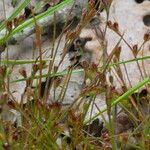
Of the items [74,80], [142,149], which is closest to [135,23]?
[74,80]

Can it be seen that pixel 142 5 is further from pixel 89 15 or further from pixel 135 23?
pixel 89 15

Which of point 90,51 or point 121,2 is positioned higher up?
point 121,2

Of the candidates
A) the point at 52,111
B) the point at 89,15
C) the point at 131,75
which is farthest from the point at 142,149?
the point at 131,75

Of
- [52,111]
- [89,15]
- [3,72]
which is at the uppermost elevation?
[89,15]

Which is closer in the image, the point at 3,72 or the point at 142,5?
the point at 3,72

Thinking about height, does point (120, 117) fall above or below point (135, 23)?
below

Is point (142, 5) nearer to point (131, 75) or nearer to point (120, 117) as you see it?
point (131, 75)

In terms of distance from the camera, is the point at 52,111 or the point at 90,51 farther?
the point at 90,51

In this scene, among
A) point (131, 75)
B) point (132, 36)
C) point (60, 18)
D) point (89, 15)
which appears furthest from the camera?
point (60, 18)

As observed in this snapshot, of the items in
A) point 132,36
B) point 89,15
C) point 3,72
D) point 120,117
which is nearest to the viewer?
point 3,72

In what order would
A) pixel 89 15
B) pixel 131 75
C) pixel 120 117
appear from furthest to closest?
1. pixel 131 75
2. pixel 120 117
3. pixel 89 15
